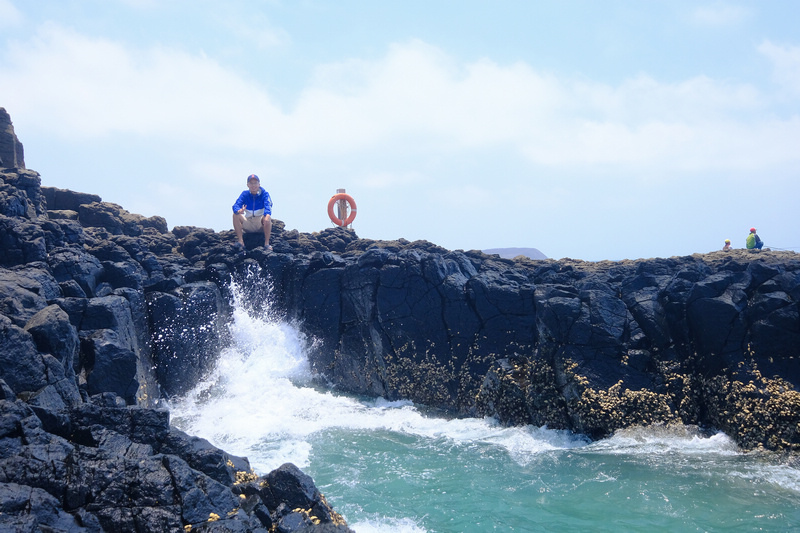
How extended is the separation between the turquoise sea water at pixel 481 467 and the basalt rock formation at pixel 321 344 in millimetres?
678

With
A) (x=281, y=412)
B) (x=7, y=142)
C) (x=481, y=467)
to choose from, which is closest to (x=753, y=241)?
(x=481, y=467)

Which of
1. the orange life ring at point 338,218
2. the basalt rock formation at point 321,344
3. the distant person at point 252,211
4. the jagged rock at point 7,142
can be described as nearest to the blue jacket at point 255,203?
the distant person at point 252,211

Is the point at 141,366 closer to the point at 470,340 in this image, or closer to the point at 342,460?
the point at 342,460

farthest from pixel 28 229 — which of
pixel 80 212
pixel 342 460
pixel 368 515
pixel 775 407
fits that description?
pixel 775 407

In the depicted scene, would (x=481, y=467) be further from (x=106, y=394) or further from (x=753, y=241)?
(x=753, y=241)

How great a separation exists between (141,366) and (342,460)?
5375 mm

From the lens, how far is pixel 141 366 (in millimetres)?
12922

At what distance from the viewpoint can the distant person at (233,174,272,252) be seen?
57.5ft

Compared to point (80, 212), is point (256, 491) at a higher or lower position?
lower

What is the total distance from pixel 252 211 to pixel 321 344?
16.2ft

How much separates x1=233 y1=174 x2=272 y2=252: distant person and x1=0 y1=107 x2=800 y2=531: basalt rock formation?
0.57 metres

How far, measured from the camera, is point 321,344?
16375 millimetres

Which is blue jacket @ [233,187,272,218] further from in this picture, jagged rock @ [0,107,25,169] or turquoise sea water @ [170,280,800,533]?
jagged rock @ [0,107,25,169]

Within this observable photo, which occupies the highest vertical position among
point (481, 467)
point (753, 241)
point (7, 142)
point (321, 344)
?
point (7, 142)
